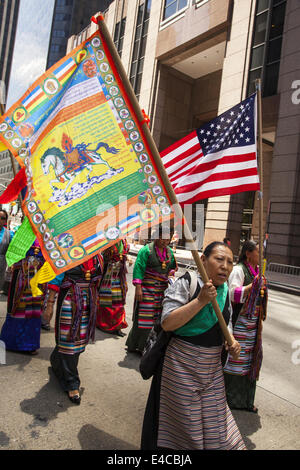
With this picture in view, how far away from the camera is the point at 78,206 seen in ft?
7.74

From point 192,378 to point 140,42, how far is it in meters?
33.3

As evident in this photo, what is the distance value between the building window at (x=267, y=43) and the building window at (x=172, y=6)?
734 centimetres

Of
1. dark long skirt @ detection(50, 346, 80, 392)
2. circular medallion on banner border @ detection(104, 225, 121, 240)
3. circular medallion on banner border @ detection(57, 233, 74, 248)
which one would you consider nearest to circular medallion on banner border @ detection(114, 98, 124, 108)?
circular medallion on banner border @ detection(104, 225, 121, 240)

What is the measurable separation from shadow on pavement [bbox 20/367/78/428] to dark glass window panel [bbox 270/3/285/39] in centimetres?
2186

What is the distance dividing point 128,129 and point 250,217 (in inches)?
1077

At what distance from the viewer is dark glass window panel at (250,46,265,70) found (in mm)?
19844

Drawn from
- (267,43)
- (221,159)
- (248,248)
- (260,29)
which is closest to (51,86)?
(221,159)

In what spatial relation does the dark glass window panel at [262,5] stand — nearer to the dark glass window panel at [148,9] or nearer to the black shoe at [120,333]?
the dark glass window panel at [148,9]

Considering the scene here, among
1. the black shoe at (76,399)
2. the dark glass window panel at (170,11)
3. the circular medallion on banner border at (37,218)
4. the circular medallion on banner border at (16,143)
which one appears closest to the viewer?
the circular medallion on banner border at (37,218)

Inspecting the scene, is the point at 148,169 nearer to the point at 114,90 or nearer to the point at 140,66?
the point at 114,90

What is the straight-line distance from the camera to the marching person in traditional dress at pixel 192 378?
2213mm

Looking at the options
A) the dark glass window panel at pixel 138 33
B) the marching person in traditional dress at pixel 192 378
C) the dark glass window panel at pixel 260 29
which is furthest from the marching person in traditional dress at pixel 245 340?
the dark glass window panel at pixel 138 33

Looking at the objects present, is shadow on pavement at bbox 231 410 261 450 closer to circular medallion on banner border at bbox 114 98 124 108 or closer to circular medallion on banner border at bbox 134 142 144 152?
circular medallion on banner border at bbox 134 142 144 152

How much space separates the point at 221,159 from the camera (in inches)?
148
